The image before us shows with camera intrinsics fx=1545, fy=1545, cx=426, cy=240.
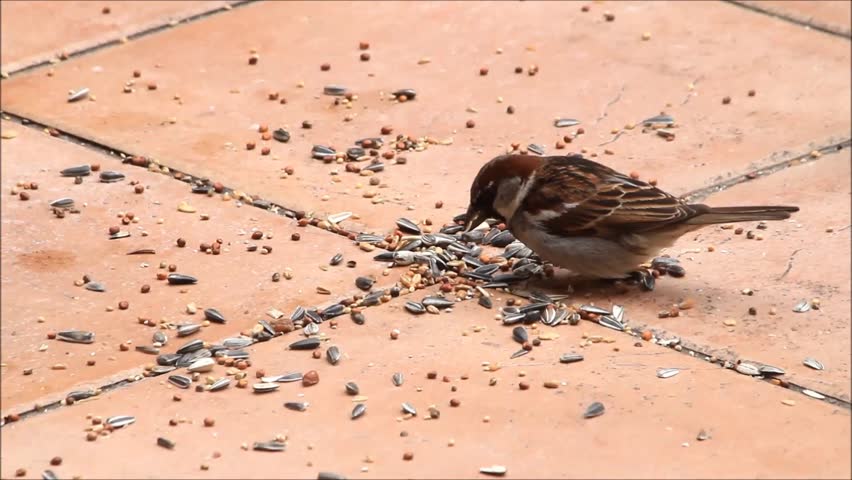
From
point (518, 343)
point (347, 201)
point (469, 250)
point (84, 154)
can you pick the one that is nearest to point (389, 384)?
point (518, 343)

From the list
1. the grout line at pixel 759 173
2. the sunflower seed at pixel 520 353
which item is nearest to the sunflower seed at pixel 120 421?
the sunflower seed at pixel 520 353

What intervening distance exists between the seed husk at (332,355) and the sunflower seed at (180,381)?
0.46 meters

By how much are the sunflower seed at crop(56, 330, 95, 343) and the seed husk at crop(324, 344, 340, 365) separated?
825 mm

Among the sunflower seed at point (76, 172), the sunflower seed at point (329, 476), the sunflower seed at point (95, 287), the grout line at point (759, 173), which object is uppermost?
the sunflower seed at point (76, 172)

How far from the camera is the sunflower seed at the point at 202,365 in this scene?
16.5ft

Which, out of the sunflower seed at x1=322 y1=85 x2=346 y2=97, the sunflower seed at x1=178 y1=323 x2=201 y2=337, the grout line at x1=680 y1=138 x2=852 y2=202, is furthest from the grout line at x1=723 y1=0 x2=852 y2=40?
the sunflower seed at x1=178 y1=323 x2=201 y2=337

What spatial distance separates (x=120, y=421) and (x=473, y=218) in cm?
166

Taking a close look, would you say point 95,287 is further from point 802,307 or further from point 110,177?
point 802,307

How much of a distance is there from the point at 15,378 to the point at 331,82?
294 centimetres

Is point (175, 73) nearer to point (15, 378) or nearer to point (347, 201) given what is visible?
point (347, 201)

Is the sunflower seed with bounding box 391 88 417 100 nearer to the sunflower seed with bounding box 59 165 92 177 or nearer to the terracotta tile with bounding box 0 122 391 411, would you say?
the terracotta tile with bounding box 0 122 391 411

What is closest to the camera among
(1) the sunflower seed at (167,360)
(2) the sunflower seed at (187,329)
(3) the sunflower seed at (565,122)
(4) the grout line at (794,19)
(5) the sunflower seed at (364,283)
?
(1) the sunflower seed at (167,360)

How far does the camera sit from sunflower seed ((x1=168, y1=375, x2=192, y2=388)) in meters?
4.95

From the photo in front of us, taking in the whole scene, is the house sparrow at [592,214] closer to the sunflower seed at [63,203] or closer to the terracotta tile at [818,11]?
the sunflower seed at [63,203]
